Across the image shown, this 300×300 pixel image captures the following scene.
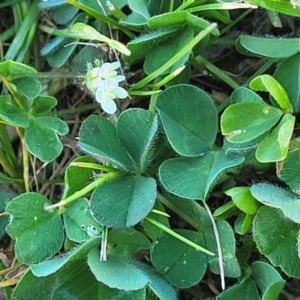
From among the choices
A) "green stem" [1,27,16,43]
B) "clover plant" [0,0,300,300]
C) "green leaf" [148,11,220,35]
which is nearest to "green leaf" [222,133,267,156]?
"clover plant" [0,0,300,300]

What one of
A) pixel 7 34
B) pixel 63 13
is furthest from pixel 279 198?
pixel 7 34

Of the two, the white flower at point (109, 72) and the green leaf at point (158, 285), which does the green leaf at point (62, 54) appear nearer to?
the white flower at point (109, 72)

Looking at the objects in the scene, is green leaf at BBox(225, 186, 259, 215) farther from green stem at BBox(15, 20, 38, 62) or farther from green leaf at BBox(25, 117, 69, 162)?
green stem at BBox(15, 20, 38, 62)

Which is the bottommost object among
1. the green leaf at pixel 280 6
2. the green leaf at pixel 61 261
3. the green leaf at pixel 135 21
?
the green leaf at pixel 61 261

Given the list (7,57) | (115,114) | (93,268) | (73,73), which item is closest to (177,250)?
(93,268)

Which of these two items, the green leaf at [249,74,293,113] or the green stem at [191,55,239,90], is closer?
the green leaf at [249,74,293,113]

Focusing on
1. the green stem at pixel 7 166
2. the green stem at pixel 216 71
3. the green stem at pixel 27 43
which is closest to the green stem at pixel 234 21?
the green stem at pixel 216 71
